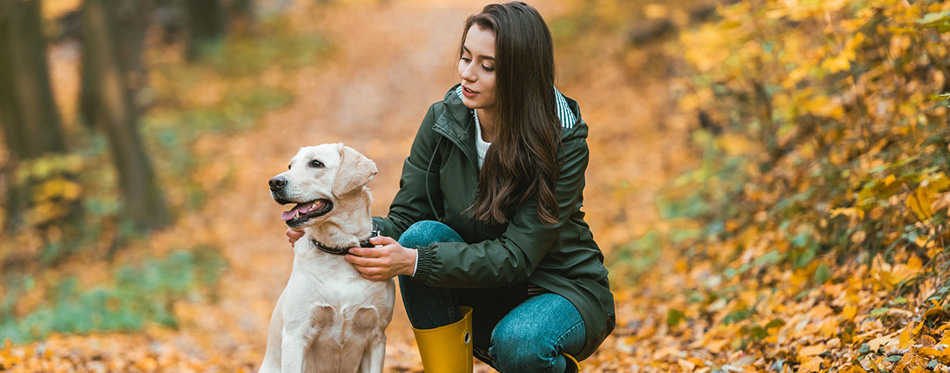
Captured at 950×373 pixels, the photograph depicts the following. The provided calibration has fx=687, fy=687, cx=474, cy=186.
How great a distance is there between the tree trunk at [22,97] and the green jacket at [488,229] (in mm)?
7778

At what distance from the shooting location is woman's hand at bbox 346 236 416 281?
2.95m

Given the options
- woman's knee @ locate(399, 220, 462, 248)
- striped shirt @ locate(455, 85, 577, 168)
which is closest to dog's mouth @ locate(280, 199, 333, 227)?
woman's knee @ locate(399, 220, 462, 248)

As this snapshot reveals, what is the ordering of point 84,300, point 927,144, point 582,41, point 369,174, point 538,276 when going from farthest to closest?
point 582,41
point 84,300
point 927,144
point 538,276
point 369,174

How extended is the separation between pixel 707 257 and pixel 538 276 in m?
3.10

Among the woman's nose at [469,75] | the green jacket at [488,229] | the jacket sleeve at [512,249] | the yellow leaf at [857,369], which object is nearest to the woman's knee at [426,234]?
the green jacket at [488,229]

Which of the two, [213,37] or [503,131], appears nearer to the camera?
[503,131]

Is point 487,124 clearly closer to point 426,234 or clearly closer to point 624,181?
point 426,234

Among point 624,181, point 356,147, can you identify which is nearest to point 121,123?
point 356,147

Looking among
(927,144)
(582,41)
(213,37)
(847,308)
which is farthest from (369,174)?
(213,37)

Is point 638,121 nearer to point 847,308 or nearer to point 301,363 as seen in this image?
point 847,308

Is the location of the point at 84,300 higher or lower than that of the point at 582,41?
lower

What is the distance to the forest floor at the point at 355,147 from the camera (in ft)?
17.3

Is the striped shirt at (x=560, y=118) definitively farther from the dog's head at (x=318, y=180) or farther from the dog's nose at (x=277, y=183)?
the dog's nose at (x=277, y=183)

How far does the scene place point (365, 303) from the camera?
308 cm
